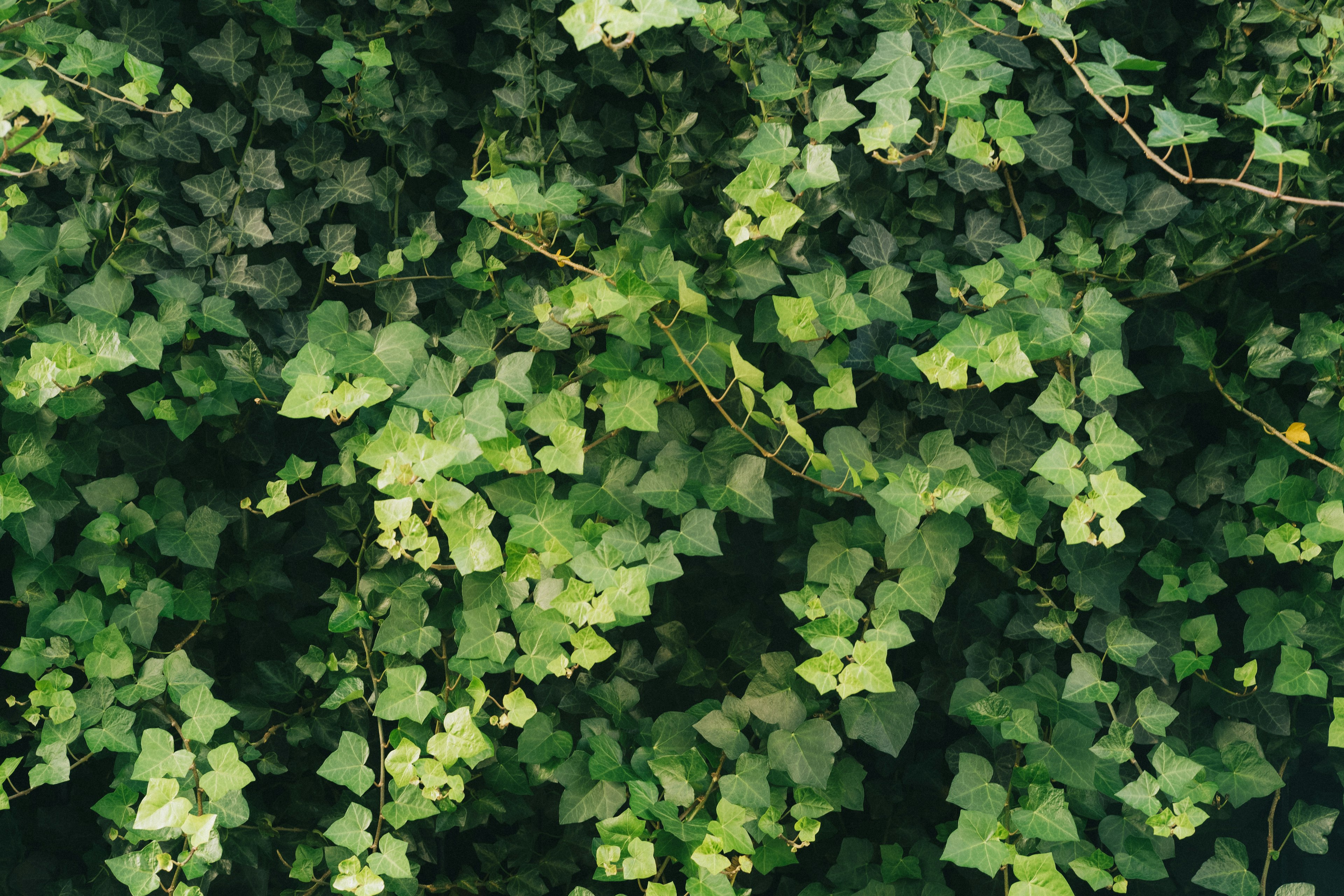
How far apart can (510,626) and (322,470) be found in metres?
0.55

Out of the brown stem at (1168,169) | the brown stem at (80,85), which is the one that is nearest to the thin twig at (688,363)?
the brown stem at (80,85)

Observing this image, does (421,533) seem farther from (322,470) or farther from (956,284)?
(956,284)

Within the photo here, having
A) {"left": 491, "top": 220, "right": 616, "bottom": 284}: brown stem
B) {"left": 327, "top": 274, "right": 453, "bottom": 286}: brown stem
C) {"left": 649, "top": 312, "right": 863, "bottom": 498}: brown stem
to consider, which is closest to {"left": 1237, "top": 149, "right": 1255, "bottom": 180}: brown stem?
{"left": 649, "top": 312, "right": 863, "bottom": 498}: brown stem

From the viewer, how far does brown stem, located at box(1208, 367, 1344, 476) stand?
166 centimetres

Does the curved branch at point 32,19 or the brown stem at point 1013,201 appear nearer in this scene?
the curved branch at point 32,19

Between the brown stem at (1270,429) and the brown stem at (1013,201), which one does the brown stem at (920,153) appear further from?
the brown stem at (1270,429)

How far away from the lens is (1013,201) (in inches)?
68.9

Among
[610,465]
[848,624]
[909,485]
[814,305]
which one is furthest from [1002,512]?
[610,465]

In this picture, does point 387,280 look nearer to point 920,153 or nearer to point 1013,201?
point 920,153

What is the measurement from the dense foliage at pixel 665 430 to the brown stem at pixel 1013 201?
0.01 m

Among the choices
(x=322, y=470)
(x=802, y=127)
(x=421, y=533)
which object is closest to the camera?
(x=421, y=533)

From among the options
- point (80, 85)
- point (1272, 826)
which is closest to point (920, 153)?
point (80, 85)

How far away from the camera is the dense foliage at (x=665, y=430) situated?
156cm

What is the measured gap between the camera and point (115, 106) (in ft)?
5.42
